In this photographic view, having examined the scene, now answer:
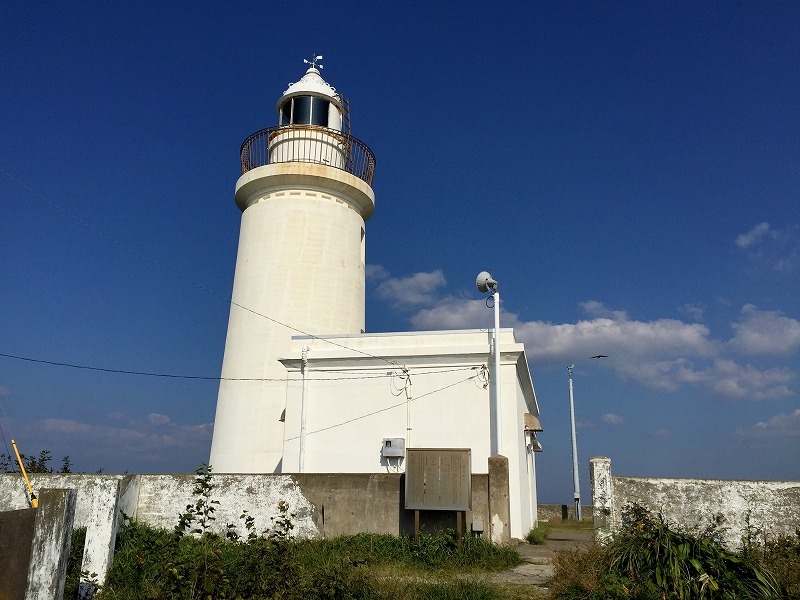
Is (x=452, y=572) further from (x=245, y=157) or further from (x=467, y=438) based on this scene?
(x=245, y=157)

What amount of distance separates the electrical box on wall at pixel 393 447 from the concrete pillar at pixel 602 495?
5596 mm

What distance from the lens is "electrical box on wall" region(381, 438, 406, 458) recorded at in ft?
47.8

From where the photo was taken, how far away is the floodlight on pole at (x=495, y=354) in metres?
14.1

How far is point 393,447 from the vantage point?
14.7 meters

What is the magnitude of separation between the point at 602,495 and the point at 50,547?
7324 mm

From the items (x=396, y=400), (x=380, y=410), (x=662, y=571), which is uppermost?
(x=396, y=400)

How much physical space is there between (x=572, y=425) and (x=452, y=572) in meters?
17.6

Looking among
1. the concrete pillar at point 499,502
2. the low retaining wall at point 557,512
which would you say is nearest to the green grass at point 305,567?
the concrete pillar at point 499,502

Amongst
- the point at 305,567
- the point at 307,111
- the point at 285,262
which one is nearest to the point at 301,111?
the point at 307,111

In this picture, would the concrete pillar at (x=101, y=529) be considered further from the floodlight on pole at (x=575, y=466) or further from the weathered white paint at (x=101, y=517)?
the floodlight on pole at (x=575, y=466)

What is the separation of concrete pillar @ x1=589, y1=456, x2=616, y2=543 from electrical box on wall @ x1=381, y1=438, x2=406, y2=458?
560 cm

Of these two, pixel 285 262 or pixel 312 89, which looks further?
pixel 312 89

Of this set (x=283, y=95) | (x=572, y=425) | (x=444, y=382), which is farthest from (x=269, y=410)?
(x=572, y=425)

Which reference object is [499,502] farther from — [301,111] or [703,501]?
[301,111]
